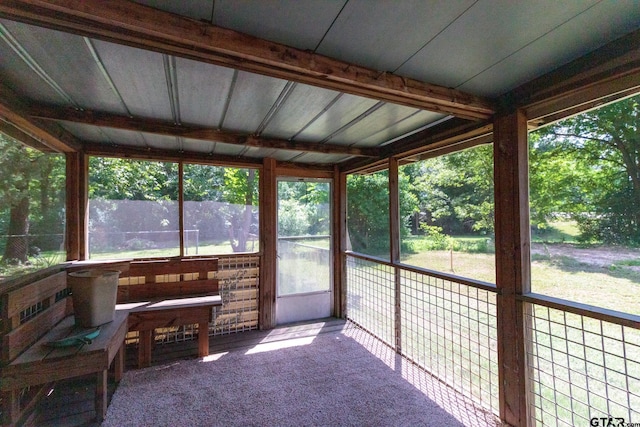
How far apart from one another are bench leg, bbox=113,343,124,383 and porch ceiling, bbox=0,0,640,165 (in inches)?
73.2

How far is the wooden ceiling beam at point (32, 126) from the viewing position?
1656 mm

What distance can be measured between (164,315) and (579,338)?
3.16m

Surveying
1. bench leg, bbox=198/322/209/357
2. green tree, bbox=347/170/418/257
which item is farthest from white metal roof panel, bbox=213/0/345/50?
bench leg, bbox=198/322/209/357

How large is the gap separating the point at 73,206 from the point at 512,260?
3837 millimetres

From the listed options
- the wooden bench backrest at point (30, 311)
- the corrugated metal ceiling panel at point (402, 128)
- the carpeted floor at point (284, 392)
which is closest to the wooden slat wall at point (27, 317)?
the wooden bench backrest at point (30, 311)

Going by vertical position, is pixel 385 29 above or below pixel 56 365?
above

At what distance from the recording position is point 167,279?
119 inches

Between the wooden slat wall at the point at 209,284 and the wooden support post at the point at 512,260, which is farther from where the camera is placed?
the wooden slat wall at the point at 209,284

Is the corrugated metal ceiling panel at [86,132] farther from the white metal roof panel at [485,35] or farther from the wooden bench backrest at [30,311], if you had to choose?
the white metal roof panel at [485,35]

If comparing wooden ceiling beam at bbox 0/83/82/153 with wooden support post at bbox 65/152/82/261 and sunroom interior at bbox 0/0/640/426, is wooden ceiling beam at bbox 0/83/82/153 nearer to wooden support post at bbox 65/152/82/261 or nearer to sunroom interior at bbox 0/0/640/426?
sunroom interior at bbox 0/0/640/426

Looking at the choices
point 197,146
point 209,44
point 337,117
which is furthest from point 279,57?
point 197,146

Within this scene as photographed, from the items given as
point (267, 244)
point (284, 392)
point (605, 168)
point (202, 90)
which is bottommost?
point (284, 392)

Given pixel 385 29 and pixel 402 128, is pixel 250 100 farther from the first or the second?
pixel 402 128

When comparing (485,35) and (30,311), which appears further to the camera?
(30,311)
